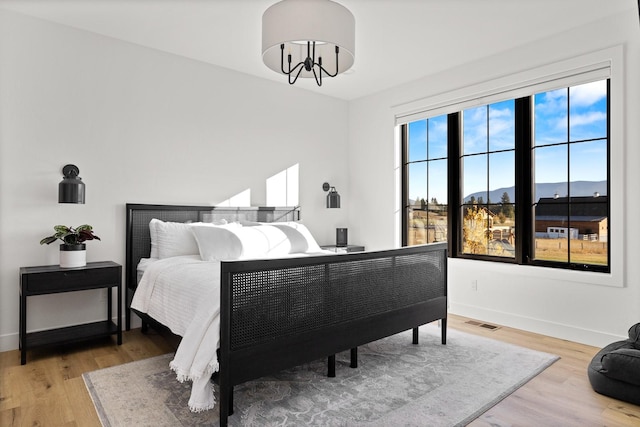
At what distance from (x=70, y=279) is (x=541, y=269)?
3.86 m

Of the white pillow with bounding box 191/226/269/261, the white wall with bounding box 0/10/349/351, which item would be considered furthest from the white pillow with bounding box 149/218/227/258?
the white wall with bounding box 0/10/349/351

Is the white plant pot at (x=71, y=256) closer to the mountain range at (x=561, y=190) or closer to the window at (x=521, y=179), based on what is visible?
the window at (x=521, y=179)

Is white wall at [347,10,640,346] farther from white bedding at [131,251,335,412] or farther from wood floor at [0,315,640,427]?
white bedding at [131,251,335,412]

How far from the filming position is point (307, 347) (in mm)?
2242

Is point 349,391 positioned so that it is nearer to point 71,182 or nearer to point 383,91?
point 71,182

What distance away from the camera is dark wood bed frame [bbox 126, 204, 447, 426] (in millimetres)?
1938

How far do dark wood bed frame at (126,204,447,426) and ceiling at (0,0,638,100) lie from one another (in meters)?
1.80

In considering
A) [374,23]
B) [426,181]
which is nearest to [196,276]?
[374,23]

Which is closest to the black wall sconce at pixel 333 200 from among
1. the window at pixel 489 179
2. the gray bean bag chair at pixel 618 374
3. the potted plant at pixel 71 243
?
the window at pixel 489 179

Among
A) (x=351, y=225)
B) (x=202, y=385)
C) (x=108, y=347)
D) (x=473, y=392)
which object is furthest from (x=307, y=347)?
(x=351, y=225)

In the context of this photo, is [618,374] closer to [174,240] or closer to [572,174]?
[572,174]

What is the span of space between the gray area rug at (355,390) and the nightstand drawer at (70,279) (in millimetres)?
711

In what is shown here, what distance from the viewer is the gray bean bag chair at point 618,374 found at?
2.21m

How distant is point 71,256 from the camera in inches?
118
